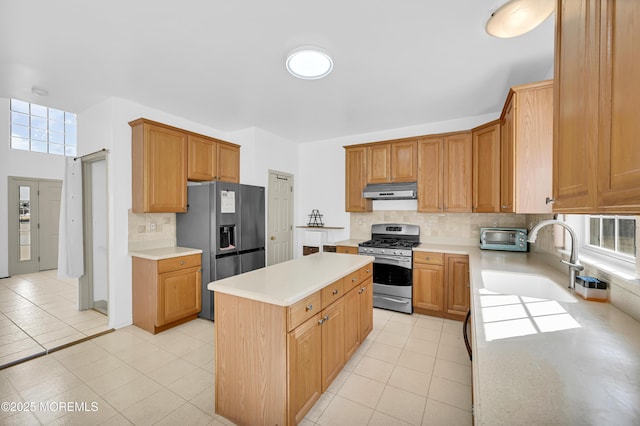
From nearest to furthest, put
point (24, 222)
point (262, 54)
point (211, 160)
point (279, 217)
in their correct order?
point (262, 54)
point (211, 160)
point (279, 217)
point (24, 222)

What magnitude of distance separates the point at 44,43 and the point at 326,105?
256 centimetres

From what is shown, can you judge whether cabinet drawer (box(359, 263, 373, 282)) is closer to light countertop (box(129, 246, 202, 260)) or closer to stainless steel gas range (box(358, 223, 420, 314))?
stainless steel gas range (box(358, 223, 420, 314))

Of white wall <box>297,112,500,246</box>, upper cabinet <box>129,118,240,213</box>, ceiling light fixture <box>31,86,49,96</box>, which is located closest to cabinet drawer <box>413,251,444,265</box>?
white wall <box>297,112,500,246</box>

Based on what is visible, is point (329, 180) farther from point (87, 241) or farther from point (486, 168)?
point (87, 241)

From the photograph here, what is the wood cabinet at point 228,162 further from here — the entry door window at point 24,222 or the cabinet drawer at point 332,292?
the entry door window at point 24,222

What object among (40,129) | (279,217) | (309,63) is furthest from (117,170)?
(40,129)

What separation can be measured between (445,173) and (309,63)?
233cm

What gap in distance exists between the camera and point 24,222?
17.4ft

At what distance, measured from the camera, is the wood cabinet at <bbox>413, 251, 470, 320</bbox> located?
10.5 ft

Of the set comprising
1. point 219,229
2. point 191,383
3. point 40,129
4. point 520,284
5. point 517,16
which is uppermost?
point 40,129

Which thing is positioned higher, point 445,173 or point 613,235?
point 445,173

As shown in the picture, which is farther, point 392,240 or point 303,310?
point 392,240

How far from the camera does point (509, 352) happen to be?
3.07ft

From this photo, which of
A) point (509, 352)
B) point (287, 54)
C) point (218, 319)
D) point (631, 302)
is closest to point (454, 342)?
point (631, 302)
